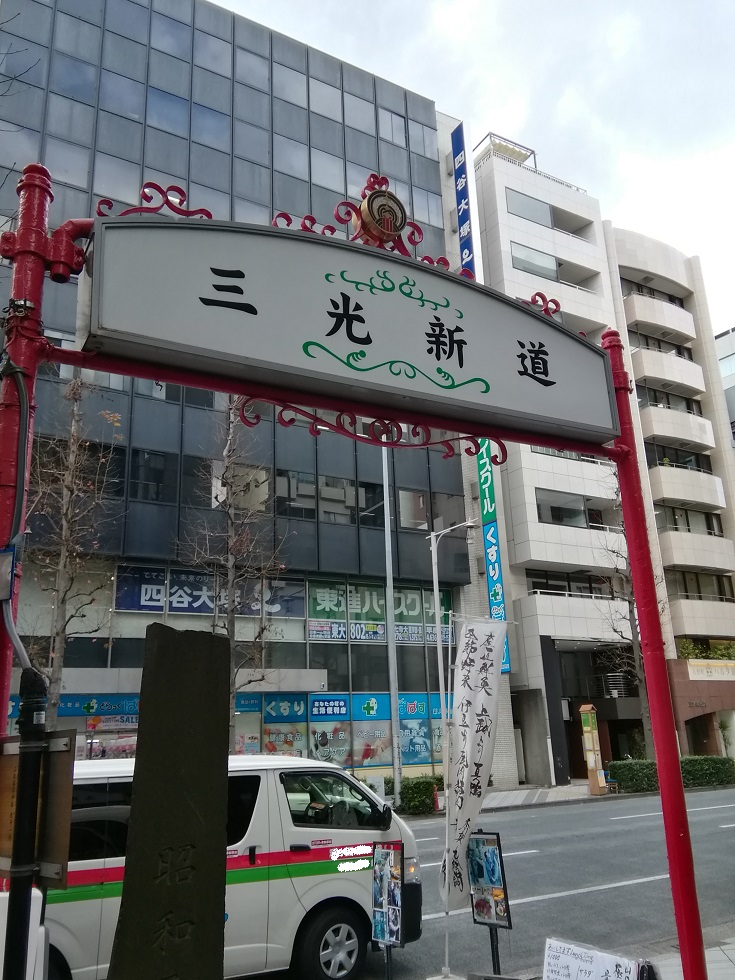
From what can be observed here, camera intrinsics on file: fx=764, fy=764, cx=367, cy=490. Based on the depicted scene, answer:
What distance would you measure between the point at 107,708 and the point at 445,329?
2090cm

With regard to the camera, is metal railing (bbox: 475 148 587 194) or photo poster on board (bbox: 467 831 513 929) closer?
photo poster on board (bbox: 467 831 513 929)

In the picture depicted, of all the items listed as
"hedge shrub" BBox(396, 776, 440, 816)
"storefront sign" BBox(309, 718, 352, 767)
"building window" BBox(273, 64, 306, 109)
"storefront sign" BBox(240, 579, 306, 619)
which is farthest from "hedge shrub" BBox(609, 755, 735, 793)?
"building window" BBox(273, 64, 306, 109)

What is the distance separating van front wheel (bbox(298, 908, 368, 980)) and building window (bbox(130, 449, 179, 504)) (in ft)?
61.2

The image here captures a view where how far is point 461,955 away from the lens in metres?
8.19

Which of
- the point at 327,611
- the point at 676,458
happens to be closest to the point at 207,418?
the point at 327,611

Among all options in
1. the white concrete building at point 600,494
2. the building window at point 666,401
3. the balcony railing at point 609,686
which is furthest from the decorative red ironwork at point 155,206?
the building window at point 666,401

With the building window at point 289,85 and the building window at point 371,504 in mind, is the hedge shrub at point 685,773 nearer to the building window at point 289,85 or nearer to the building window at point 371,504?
the building window at point 371,504

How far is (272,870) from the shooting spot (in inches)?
264

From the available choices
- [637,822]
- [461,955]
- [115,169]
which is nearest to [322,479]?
[115,169]

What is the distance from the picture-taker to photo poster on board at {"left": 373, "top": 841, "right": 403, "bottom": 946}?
6.40 metres

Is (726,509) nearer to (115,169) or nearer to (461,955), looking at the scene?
(115,169)

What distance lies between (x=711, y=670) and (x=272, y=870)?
33341mm

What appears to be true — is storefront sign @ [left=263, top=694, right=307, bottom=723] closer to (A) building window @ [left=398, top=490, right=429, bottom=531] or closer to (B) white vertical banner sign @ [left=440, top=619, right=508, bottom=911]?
(A) building window @ [left=398, top=490, right=429, bottom=531]

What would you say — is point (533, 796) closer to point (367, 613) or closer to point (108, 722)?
point (367, 613)
